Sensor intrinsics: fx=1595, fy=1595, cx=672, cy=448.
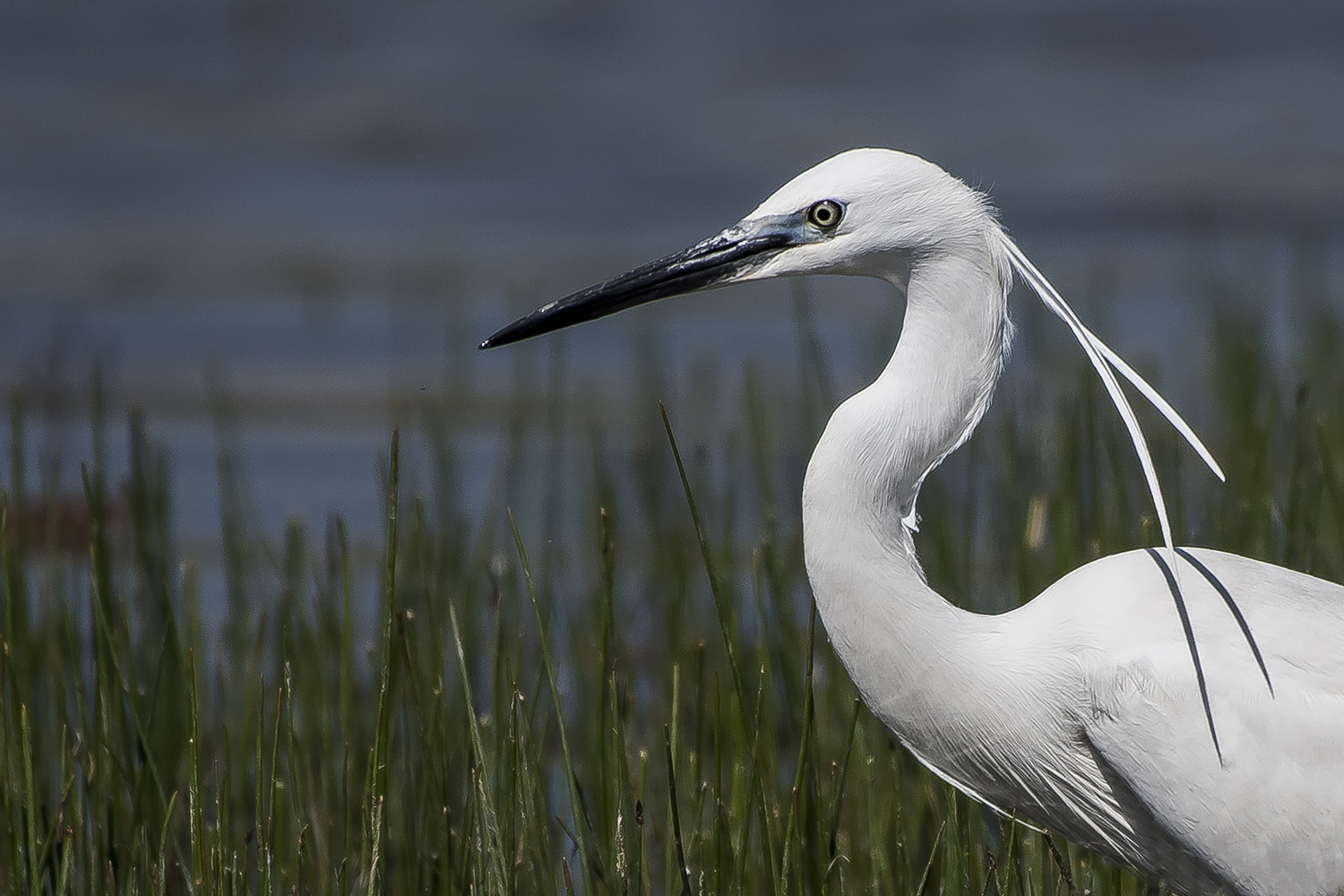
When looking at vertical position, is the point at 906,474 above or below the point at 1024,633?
above

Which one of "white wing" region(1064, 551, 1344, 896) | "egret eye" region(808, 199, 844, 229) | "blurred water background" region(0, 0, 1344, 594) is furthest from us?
"blurred water background" region(0, 0, 1344, 594)

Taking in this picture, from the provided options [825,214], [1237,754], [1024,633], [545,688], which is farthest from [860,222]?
[545,688]

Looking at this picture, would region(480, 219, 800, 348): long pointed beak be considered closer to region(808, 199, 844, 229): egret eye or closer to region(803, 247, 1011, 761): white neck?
region(808, 199, 844, 229): egret eye

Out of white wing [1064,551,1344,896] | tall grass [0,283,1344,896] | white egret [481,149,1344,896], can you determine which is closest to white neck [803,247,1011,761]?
white egret [481,149,1344,896]

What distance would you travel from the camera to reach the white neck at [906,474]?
8.40ft

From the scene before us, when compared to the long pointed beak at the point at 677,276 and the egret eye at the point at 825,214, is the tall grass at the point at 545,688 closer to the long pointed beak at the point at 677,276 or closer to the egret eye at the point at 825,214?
the long pointed beak at the point at 677,276

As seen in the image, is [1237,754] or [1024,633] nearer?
[1237,754]

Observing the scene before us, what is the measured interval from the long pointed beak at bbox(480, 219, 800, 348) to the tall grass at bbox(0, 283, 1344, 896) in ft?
Answer: 1.29

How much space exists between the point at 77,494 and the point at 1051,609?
4481 millimetres

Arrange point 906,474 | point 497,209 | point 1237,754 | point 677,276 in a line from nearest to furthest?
point 1237,754 → point 906,474 → point 677,276 → point 497,209

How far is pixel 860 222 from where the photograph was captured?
8.46ft

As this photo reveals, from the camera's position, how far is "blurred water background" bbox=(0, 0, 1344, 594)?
657 centimetres

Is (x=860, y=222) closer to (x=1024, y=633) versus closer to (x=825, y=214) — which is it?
(x=825, y=214)

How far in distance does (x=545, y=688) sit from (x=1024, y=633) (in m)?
1.68
